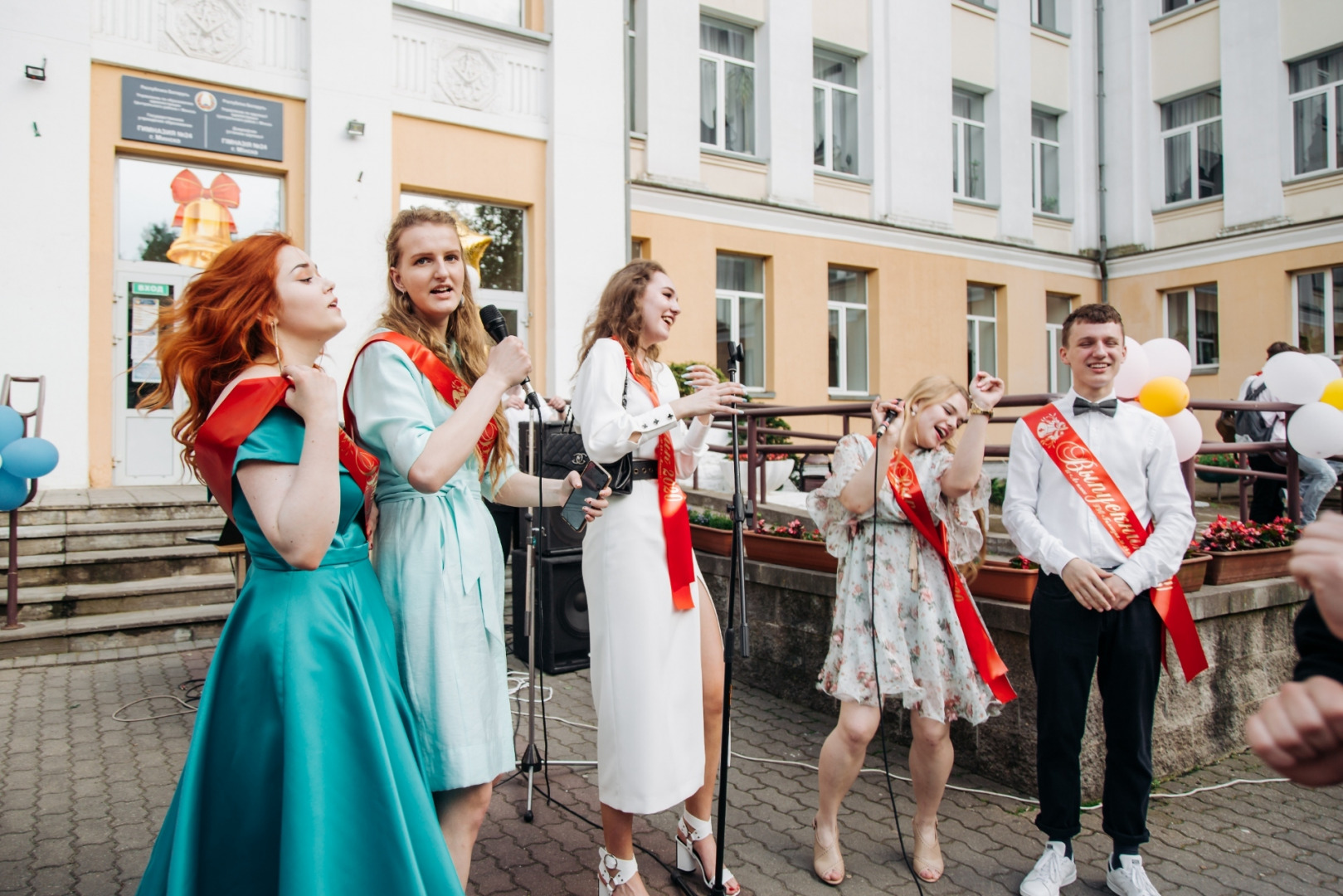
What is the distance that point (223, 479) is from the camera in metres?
1.92

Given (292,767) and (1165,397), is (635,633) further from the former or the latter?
(1165,397)

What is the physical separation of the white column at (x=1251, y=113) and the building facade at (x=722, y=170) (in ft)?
0.18

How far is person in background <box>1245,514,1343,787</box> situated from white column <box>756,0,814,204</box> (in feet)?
45.2

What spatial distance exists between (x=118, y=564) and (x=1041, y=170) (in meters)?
18.0

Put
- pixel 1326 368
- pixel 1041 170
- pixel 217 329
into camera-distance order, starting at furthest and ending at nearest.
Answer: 1. pixel 1041 170
2. pixel 1326 368
3. pixel 217 329

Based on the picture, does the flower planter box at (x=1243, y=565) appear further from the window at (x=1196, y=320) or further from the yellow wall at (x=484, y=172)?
the window at (x=1196, y=320)

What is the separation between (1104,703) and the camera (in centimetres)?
317

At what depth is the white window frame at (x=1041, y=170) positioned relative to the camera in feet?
59.7

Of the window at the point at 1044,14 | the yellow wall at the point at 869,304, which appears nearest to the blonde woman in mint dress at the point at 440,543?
the yellow wall at the point at 869,304

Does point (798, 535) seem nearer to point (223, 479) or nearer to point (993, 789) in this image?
point (993, 789)

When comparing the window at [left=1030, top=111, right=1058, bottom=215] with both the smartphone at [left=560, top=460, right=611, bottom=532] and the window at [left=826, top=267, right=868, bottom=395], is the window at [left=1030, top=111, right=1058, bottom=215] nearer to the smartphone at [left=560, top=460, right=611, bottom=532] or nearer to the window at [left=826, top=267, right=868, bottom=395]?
the window at [left=826, top=267, right=868, bottom=395]

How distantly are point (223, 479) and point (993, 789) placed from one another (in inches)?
140

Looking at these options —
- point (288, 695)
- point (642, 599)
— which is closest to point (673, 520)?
point (642, 599)

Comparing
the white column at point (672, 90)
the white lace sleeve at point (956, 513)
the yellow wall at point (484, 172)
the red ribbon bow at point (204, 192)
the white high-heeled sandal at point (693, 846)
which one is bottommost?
the white high-heeled sandal at point (693, 846)
